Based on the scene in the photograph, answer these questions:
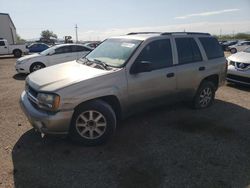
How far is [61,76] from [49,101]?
636 mm

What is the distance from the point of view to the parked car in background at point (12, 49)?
23511 millimetres

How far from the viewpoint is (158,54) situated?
4.86 m

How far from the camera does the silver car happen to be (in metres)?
3.80

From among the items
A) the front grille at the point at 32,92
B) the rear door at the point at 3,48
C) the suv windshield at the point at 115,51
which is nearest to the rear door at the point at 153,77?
the suv windshield at the point at 115,51

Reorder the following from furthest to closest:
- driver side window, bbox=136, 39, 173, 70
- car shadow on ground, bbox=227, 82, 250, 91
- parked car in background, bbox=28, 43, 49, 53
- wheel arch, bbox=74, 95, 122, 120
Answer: parked car in background, bbox=28, 43, 49, 53
car shadow on ground, bbox=227, 82, 250, 91
driver side window, bbox=136, 39, 173, 70
wheel arch, bbox=74, 95, 122, 120

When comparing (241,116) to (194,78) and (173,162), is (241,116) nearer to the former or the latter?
(194,78)

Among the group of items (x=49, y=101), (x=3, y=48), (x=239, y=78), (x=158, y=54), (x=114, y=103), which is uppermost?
(x=158, y=54)

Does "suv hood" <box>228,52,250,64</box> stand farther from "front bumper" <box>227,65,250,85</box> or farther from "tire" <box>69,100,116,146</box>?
"tire" <box>69,100,116,146</box>

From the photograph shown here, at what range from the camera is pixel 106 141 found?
4.25 metres

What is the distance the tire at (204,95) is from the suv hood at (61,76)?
8.68 feet

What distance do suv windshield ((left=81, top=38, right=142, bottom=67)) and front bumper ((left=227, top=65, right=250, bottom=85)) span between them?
4.74 m

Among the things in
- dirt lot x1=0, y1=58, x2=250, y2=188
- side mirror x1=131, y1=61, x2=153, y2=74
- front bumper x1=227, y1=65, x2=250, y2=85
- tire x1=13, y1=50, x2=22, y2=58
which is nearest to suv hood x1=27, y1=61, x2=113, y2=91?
side mirror x1=131, y1=61, x2=153, y2=74

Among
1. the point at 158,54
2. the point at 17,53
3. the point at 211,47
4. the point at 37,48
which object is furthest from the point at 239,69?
the point at 37,48

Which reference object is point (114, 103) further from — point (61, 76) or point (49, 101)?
point (49, 101)
